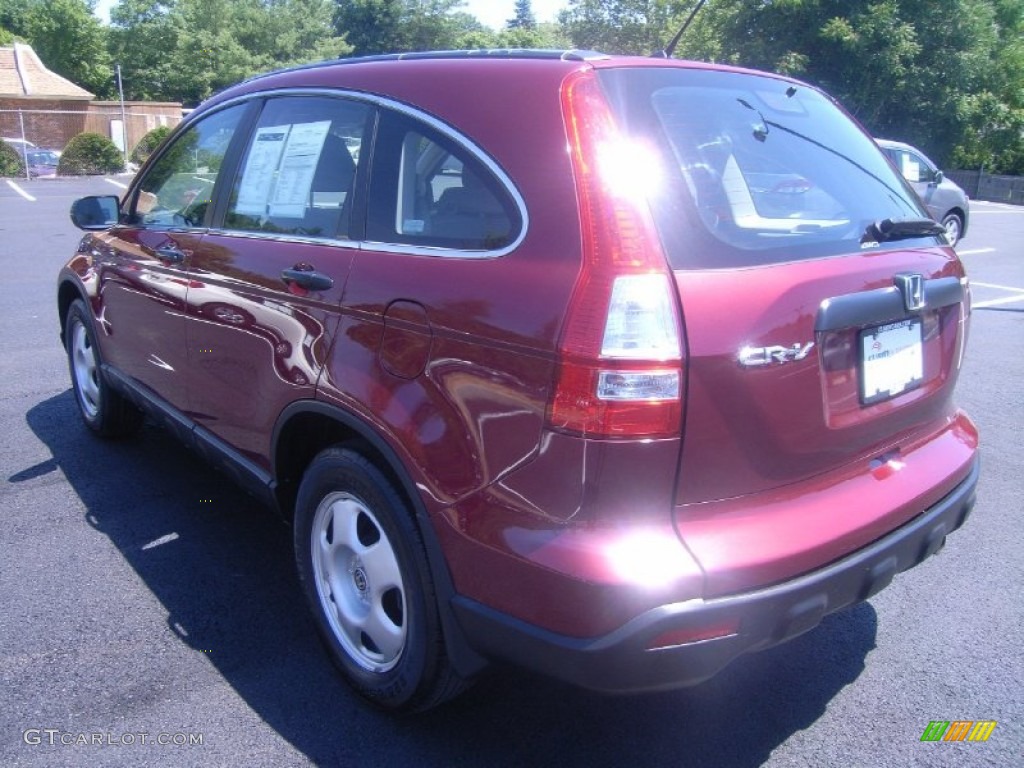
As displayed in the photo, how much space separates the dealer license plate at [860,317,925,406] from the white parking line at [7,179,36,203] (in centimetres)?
2223

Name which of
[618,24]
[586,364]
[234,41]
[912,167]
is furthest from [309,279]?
[234,41]

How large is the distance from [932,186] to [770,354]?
1474 centimetres

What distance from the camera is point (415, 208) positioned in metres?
2.47

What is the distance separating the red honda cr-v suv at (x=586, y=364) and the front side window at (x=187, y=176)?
1.73 ft

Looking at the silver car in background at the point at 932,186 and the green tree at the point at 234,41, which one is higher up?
the green tree at the point at 234,41

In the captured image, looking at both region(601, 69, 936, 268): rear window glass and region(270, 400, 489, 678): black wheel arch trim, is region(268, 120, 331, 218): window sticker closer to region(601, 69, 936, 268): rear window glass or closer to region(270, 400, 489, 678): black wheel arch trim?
region(270, 400, 489, 678): black wheel arch trim

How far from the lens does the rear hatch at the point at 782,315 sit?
1.98 m

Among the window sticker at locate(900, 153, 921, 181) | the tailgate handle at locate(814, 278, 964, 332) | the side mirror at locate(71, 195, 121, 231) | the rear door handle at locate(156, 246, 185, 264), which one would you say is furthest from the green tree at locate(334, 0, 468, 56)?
the tailgate handle at locate(814, 278, 964, 332)

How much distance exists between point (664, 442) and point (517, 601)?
0.52m

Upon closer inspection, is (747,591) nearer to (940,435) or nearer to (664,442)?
(664,442)

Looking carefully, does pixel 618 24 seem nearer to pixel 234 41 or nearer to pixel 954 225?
pixel 234 41

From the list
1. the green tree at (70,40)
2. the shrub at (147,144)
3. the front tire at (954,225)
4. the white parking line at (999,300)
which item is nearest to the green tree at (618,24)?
the shrub at (147,144)

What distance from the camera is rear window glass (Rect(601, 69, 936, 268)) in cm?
210

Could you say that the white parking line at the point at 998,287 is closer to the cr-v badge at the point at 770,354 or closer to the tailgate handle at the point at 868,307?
the tailgate handle at the point at 868,307
